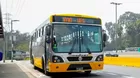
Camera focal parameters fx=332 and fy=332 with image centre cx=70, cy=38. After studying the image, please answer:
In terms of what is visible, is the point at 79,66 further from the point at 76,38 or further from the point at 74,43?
the point at 76,38

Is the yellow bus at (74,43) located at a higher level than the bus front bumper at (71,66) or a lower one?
Answer: higher

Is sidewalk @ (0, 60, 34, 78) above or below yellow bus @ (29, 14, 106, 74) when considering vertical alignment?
below

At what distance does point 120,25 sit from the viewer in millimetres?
116938

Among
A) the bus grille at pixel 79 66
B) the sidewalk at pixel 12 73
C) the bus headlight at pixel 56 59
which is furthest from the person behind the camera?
the sidewalk at pixel 12 73

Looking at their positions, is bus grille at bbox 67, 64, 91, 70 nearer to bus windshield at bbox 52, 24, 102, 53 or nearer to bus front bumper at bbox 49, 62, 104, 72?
bus front bumper at bbox 49, 62, 104, 72

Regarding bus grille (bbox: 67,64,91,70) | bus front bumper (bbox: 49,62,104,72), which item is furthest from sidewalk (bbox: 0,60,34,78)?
bus grille (bbox: 67,64,91,70)

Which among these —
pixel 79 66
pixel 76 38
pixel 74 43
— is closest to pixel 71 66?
pixel 79 66

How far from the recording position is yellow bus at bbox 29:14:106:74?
51.7ft

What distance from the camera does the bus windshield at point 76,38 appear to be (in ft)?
52.0

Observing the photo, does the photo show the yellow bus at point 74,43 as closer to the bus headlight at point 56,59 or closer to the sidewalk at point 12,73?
the bus headlight at point 56,59

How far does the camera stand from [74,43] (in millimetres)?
16047

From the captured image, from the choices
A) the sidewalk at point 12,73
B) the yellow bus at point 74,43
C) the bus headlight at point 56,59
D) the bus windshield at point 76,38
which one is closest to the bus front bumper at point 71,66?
the yellow bus at point 74,43

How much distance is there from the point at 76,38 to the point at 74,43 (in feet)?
0.89

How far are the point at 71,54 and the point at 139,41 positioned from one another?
90.0m
